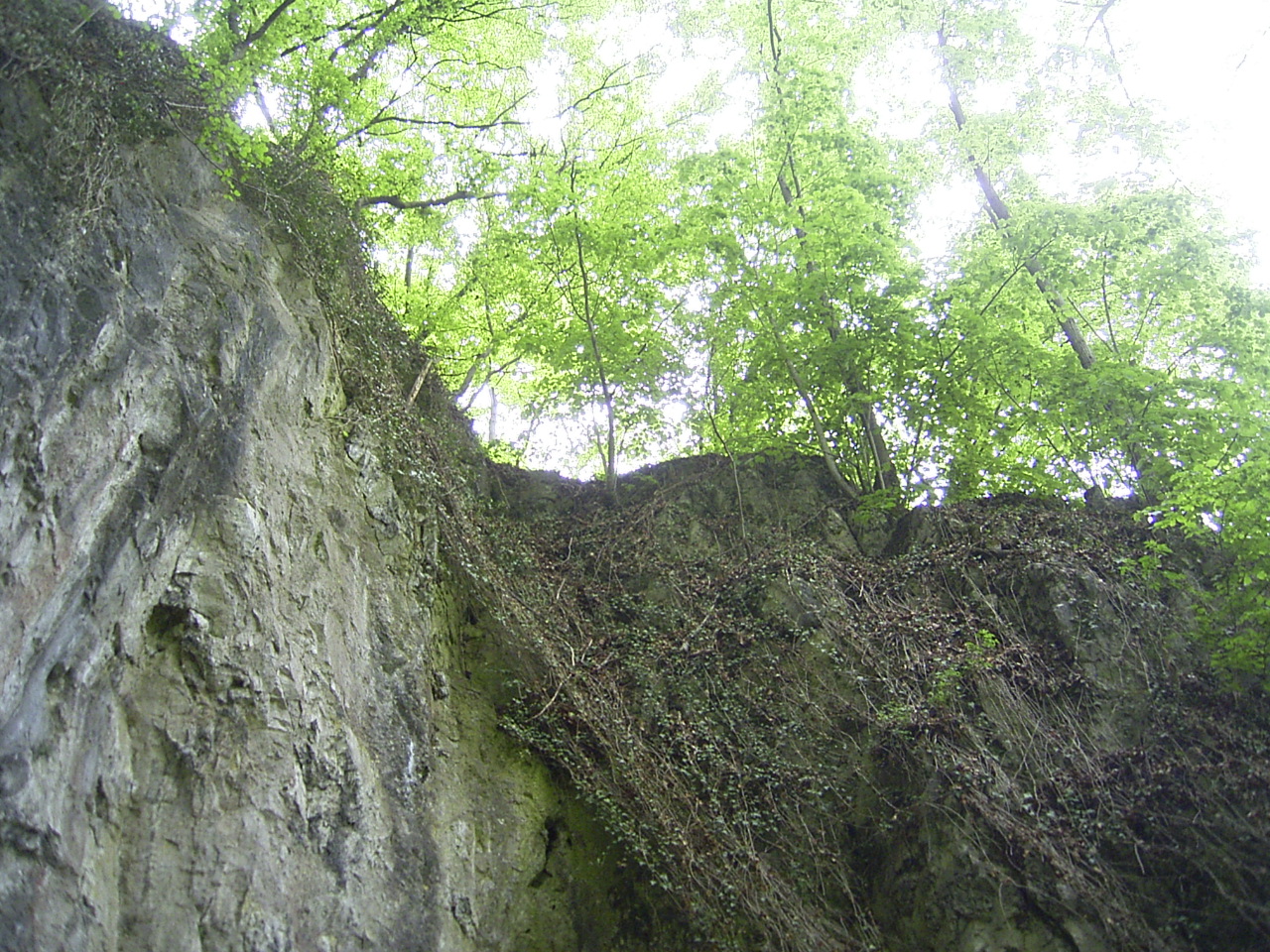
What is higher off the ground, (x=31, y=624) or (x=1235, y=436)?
(x=1235, y=436)

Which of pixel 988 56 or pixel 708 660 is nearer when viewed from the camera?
pixel 708 660

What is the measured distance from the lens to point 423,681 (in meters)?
6.23

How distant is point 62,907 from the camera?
351 centimetres

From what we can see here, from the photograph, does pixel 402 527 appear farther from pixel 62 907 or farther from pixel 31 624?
pixel 62 907

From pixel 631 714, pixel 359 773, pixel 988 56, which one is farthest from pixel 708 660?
pixel 988 56

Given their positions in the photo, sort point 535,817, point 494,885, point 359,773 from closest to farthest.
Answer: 1. point 359,773
2. point 494,885
3. point 535,817

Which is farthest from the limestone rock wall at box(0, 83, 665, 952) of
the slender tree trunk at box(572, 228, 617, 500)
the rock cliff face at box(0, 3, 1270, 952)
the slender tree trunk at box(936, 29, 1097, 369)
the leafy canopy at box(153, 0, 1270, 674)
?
the slender tree trunk at box(936, 29, 1097, 369)

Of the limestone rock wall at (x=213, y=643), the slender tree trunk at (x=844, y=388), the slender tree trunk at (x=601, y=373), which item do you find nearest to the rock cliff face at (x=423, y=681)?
the limestone rock wall at (x=213, y=643)

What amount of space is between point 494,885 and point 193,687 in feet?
9.32

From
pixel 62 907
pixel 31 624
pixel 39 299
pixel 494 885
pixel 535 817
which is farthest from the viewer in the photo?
pixel 535 817

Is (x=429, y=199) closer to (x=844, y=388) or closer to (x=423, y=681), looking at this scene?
(x=844, y=388)

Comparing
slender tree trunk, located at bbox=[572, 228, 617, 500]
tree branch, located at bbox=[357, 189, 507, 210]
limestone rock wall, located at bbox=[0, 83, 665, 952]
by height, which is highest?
tree branch, located at bbox=[357, 189, 507, 210]

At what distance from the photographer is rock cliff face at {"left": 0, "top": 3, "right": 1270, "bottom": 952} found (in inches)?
163

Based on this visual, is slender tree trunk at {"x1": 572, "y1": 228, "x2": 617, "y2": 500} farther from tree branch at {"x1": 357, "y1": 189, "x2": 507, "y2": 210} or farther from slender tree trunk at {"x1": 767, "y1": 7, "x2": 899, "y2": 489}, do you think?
slender tree trunk at {"x1": 767, "y1": 7, "x2": 899, "y2": 489}
